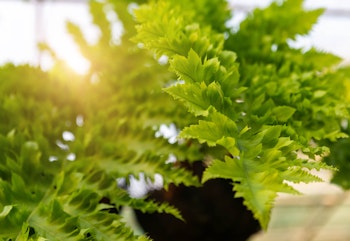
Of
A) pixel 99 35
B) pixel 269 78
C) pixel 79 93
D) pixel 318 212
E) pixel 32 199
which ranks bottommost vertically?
pixel 32 199

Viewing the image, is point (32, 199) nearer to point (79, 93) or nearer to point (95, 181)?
point (95, 181)

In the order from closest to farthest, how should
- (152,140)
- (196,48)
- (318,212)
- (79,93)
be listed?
1. (196,48)
2. (152,140)
3. (79,93)
4. (318,212)

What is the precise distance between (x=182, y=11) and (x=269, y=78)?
0.14 metres

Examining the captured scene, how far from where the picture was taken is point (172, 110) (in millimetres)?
563

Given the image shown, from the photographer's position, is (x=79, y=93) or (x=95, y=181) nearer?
(x=95, y=181)

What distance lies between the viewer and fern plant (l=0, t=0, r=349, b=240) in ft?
1.12

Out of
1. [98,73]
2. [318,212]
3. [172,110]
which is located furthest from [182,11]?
[318,212]

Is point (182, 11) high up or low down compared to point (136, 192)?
up

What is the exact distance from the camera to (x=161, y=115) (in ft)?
1.88

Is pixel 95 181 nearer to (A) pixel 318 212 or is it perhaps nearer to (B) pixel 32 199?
(B) pixel 32 199

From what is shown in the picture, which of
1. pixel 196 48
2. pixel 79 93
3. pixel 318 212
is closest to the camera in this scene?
pixel 196 48

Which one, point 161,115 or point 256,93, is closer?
point 256,93

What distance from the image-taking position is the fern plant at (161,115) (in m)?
0.34

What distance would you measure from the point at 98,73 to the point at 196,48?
0.35m
